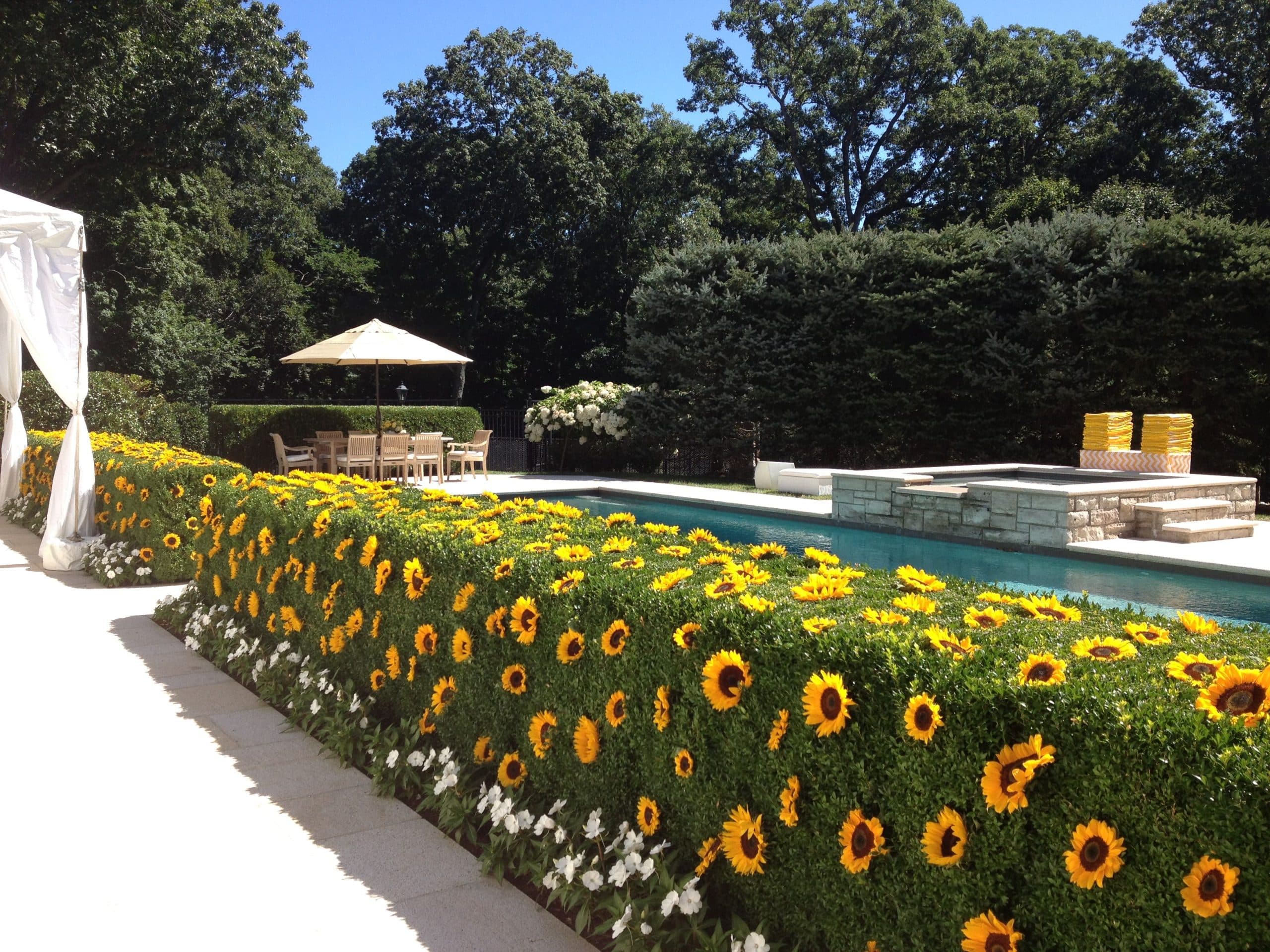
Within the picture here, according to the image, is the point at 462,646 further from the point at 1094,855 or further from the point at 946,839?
the point at 1094,855

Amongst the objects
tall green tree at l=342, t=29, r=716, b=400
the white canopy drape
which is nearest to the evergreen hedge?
tall green tree at l=342, t=29, r=716, b=400

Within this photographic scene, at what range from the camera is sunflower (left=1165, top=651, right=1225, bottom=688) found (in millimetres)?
1704

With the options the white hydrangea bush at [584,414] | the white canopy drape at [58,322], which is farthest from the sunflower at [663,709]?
the white hydrangea bush at [584,414]

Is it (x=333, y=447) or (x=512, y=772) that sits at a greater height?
(x=333, y=447)

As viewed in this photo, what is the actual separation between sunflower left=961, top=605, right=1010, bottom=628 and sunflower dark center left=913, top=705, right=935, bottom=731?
0.43 meters

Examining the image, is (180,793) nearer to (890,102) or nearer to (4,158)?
(4,158)

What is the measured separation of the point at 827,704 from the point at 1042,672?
16.5 inches

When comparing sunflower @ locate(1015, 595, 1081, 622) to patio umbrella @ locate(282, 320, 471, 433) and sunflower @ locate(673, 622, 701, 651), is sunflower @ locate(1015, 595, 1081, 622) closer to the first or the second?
sunflower @ locate(673, 622, 701, 651)

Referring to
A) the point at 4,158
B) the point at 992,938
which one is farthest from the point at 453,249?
the point at 992,938

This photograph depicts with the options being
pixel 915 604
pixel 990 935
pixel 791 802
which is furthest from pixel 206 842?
pixel 990 935

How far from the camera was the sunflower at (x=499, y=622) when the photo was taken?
2945mm

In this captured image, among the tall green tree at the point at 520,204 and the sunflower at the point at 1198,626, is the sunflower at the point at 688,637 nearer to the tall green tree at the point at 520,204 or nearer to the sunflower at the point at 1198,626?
the sunflower at the point at 1198,626

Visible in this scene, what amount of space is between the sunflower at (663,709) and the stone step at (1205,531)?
8309 millimetres

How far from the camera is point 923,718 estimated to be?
1783 mm
